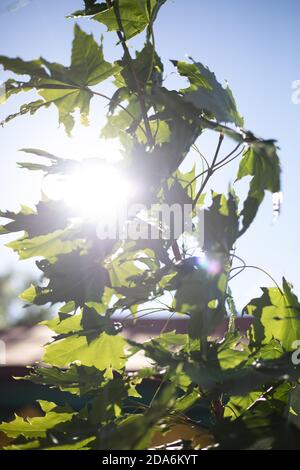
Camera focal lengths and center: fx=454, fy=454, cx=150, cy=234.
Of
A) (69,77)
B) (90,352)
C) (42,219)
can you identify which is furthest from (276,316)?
(69,77)

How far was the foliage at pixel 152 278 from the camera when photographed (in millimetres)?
880

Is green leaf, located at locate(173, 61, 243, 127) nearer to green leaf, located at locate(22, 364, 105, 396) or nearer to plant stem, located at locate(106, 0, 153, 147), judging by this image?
plant stem, located at locate(106, 0, 153, 147)

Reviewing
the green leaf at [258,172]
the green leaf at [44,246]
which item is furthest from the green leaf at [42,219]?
the green leaf at [258,172]

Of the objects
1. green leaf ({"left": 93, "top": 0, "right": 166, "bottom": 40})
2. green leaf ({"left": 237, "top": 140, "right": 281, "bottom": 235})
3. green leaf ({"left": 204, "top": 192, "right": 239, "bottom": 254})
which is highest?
green leaf ({"left": 93, "top": 0, "right": 166, "bottom": 40})

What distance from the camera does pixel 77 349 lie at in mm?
1252

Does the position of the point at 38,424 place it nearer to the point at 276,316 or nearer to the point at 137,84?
the point at 276,316

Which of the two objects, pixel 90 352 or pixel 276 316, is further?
pixel 90 352

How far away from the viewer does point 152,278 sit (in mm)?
983

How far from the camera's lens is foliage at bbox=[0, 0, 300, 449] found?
2.89 feet

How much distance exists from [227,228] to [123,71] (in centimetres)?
56

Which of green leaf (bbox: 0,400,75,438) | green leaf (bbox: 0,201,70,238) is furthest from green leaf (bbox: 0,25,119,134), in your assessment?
green leaf (bbox: 0,400,75,438)

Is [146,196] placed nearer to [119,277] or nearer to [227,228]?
[227,228]

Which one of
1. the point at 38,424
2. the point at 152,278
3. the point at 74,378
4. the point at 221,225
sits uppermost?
the point at 221,225
